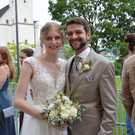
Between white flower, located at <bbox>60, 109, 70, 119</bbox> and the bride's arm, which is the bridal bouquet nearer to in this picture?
white flower, located at <bbox>60, 109, 70, 119</bbox>

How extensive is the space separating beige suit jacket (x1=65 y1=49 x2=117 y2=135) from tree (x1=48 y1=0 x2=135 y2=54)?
21.9 meters

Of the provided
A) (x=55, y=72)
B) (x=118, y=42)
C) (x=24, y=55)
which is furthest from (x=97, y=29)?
(x=55, y=72)

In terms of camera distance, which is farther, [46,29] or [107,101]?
[46,29]

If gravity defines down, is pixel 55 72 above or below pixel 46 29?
below

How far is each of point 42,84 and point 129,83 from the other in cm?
117

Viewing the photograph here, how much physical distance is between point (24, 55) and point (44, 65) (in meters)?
2.33

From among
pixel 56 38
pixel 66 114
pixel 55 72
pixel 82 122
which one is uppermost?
pixel 56 38

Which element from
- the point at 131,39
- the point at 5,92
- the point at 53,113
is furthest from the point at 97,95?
the point at 5,92

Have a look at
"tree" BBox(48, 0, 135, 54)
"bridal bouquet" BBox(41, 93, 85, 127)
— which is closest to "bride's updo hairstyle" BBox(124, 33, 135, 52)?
"bridal bouquet" BBox(41, 93, 85, 127)

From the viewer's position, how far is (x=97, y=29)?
2509 cm

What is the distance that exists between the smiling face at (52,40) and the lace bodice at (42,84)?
266mm

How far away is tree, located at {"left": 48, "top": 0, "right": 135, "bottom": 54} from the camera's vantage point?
24062 millimetres

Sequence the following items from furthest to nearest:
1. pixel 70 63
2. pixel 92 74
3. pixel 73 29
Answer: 1. pixel 70 63
2. pixel 73 29
3. pixel 92 74

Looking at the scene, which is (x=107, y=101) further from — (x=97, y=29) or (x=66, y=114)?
(x=97, y=29)
